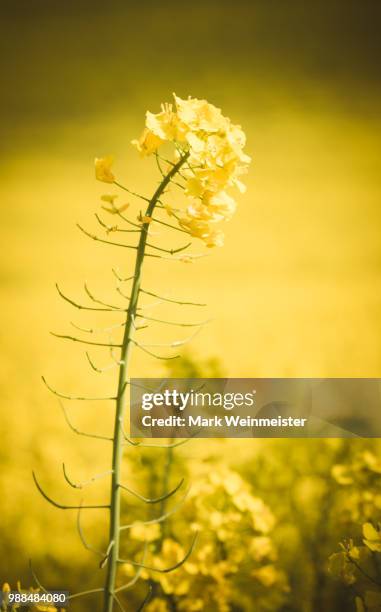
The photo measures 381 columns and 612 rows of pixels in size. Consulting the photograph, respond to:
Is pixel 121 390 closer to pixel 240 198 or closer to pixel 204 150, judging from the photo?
pixel 204 150

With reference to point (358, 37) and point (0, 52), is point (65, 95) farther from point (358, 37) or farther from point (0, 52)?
point (358, 37)

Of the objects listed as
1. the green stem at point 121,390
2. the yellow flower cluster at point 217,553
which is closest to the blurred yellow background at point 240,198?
the yellow flower cluster at point 217,553

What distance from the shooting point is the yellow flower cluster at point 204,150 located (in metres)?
0.51

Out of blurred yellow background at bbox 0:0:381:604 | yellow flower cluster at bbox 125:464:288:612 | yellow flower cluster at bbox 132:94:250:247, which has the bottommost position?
yellow flower cluster at bbox 125:464:288:612

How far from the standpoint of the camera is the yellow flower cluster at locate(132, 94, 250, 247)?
1.68ft

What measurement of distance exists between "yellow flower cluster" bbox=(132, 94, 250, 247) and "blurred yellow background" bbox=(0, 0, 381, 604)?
48 cm

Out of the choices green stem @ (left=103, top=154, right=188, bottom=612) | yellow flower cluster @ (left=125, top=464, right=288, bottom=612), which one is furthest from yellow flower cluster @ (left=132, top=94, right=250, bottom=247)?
yellow flower cluster @ (left=125, top=464, right=288, bottom=612)

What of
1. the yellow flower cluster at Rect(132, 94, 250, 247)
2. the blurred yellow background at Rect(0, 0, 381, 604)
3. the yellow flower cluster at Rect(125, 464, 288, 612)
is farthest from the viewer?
the blurred yellow background at Rect(0, 0, 381, 604)

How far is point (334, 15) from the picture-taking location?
101cm

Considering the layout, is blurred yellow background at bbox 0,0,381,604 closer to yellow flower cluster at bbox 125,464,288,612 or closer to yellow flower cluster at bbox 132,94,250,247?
yellow flower cluster at bbox 125,464,288,612

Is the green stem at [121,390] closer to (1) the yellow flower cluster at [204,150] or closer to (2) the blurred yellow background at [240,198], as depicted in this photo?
(1) the yellow flower cluster at [204,150]

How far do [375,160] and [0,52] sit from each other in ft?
2.38

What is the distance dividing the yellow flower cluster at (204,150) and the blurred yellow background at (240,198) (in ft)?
1.58

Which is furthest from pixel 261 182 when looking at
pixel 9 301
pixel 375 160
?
pixel 9 301
